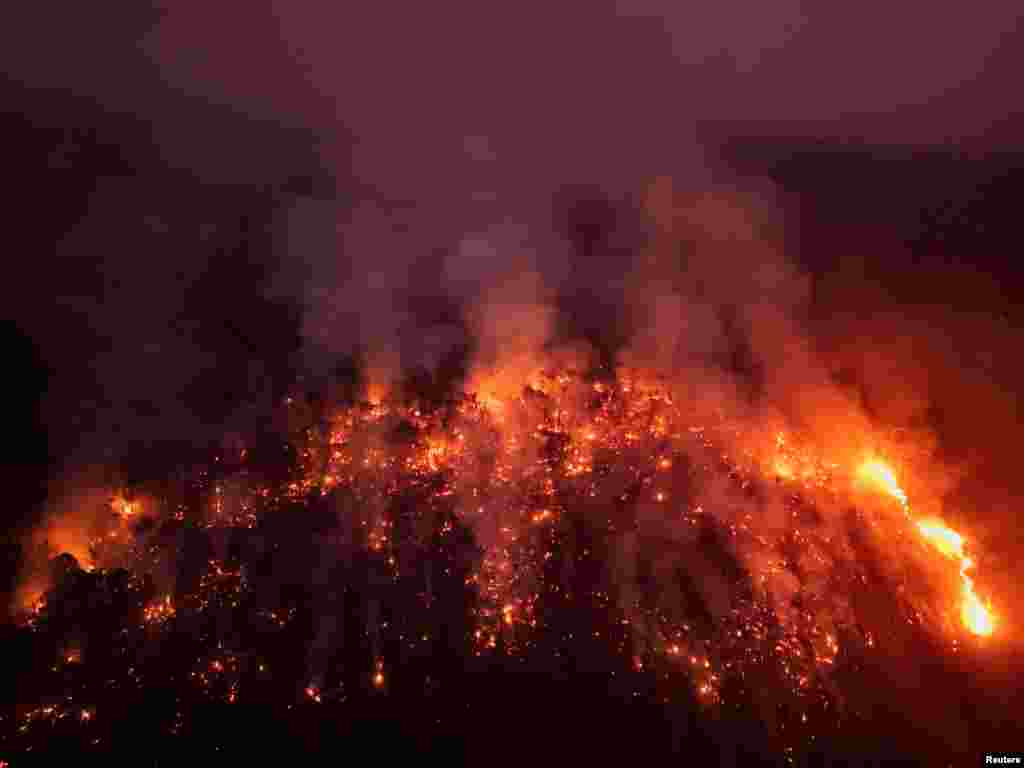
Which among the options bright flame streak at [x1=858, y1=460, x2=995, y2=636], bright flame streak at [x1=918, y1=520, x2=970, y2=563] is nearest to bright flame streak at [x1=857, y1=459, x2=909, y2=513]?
bright flame streak at [x1=858, y1=460, x2=995, y2=636]

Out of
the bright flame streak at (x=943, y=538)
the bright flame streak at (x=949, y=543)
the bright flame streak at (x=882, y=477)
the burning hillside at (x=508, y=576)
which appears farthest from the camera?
the bright flame streak at (x=882, y=477)

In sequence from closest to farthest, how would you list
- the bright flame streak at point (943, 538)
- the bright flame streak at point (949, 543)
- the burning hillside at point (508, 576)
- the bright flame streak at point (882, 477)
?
the burning hillside at point (508, 576)
the bright flame streak at point (949, 543)
the bright flame streak at point (943, 538)
the bright flame streak at point (882, 477)

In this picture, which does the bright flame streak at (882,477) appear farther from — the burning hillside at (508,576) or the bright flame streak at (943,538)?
the bright flame streak at (943,538)

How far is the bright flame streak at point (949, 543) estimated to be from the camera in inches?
477

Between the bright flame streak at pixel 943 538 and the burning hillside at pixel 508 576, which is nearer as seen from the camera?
the burning hillside at pixel 508 576

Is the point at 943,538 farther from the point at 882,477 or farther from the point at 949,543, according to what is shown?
the point at 882,477

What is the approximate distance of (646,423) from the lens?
16.9 meters

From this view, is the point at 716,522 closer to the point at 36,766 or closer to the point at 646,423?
the point at 646,423

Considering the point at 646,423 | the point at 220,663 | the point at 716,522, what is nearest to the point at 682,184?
the point at 646,423

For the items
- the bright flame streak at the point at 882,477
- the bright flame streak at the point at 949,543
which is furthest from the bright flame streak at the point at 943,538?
the bright flame streak at the point at 882,477

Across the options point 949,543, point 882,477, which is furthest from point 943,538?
point 882,477

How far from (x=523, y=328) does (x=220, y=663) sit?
12.9 m

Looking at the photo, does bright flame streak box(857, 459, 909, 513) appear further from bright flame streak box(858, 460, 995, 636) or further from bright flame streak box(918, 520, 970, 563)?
bright flame streak box(918, 520, 970, 563)

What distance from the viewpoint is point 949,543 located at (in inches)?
532
